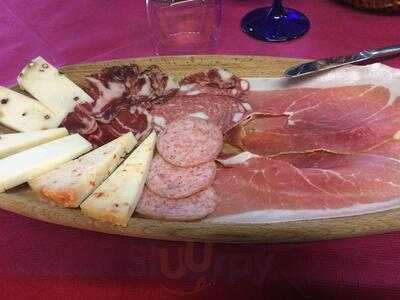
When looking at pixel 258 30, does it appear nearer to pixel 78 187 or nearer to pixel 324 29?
pixel 324 29

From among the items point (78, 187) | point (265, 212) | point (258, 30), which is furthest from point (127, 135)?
point (258, 30)

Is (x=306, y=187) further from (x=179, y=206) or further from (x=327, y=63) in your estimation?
(x=327, y=63)

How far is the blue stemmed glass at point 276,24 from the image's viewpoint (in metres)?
1.07

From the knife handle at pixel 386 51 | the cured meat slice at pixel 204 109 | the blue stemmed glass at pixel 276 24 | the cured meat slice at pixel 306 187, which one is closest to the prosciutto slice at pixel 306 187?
the cured meat slice at pixel 306 187

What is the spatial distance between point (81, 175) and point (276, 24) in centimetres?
62

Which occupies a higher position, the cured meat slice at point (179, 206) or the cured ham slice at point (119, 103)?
the cured ham slice at point (119, 103)

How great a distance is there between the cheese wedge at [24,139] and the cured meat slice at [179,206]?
189mm

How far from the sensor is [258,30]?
3.58 ft

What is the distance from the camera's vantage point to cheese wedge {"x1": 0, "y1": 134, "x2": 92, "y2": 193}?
0.67 meters

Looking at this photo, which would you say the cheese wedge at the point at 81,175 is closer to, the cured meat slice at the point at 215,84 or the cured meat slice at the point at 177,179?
the cured meat slice at the point at 177,179

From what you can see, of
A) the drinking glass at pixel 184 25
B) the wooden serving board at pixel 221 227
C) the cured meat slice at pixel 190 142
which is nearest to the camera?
the wooden serving board at pixel 221 227

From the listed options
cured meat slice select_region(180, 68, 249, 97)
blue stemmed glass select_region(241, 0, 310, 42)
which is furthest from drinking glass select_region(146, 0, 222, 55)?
cured meat slice select_region(180, 68, 249, 97)

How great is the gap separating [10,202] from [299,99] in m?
0.46

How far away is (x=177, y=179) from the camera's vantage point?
0.69 m
